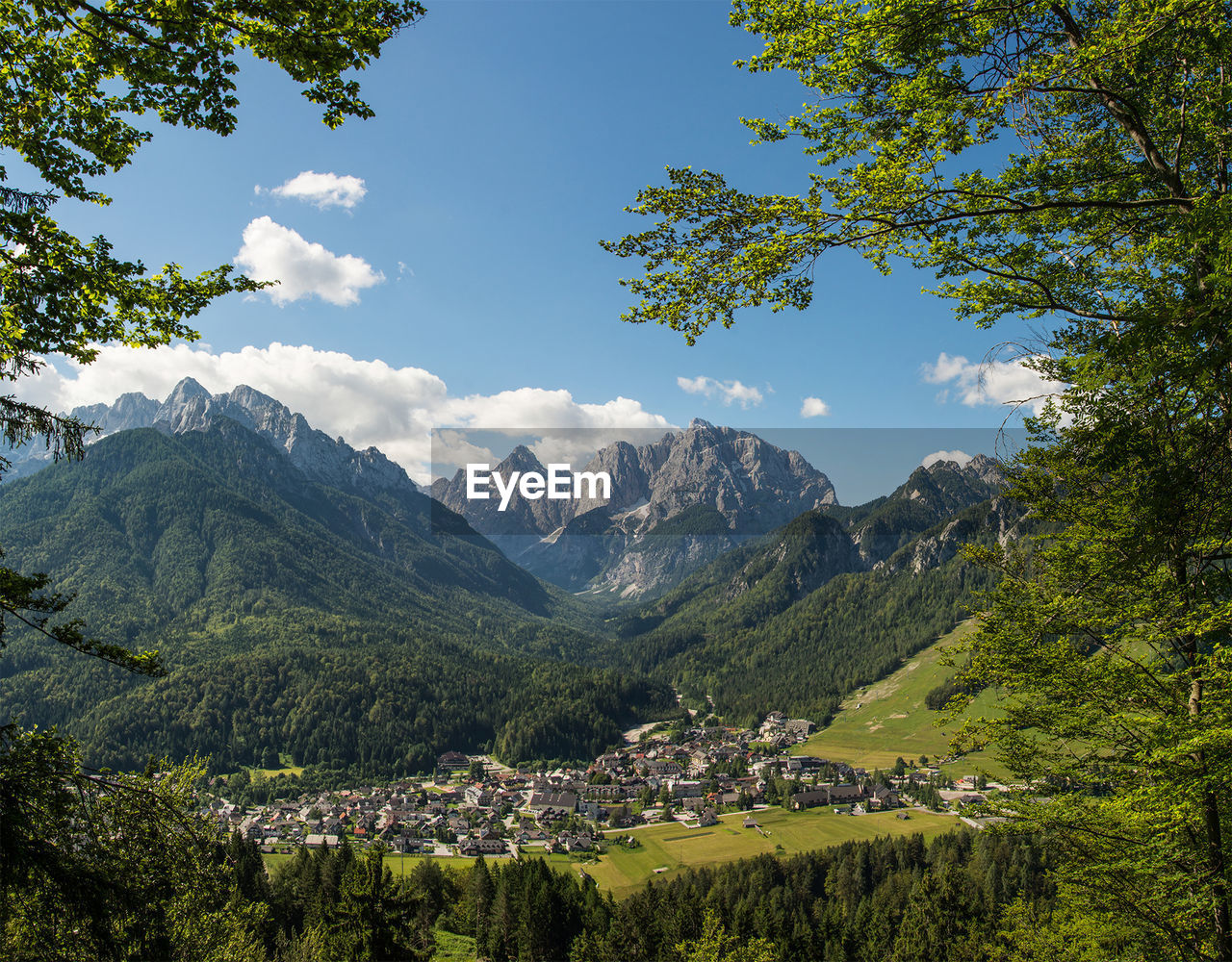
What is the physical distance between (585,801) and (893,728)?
101 meters

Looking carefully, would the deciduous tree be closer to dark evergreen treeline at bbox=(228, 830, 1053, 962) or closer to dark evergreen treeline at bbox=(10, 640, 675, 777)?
dark evergreen treeline at bbox=(228, 830, 1053, 962)

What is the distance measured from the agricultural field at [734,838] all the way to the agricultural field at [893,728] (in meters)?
36.8

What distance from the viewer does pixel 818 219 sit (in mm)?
7168

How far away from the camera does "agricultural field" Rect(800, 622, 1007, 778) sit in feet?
471

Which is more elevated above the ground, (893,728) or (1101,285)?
(1101,285)

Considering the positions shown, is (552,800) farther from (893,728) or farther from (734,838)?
(893,728)

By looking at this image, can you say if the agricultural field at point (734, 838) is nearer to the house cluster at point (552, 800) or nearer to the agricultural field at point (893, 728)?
the house cluster at point (552, 800)

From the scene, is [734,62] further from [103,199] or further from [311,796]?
[311,796]

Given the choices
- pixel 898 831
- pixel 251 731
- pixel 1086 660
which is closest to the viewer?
pixel 1086 660

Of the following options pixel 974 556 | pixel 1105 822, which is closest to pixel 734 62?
pixel 974 556

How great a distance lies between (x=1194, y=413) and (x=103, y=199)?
1562cm

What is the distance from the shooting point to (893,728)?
167625 millimetres

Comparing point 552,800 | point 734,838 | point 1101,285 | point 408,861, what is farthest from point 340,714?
point 1101,285

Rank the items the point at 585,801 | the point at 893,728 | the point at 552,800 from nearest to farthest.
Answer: the point at 585,801 < the point at 552,800 < the point at 893,728
